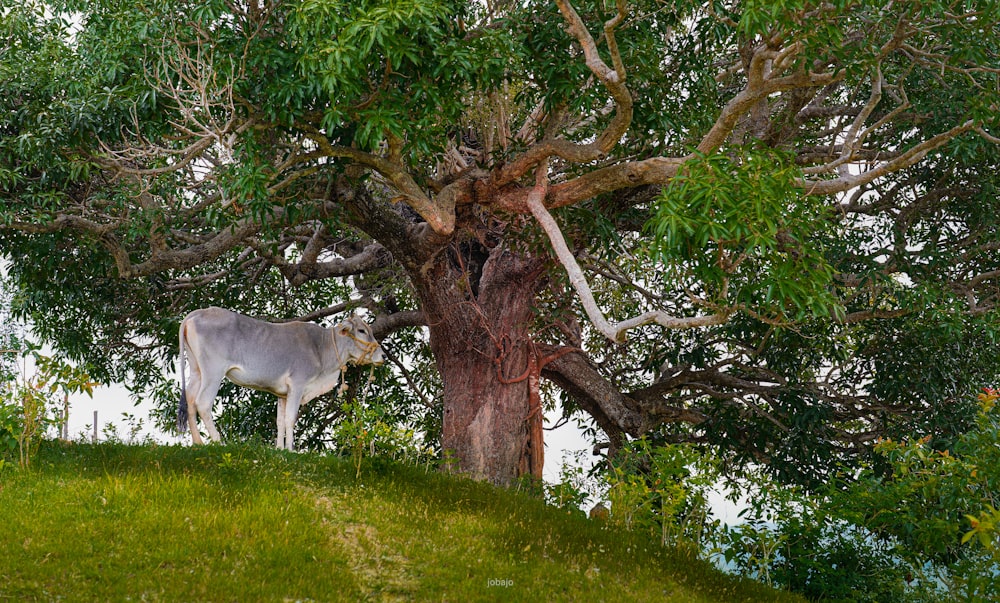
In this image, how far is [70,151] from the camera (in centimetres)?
1070

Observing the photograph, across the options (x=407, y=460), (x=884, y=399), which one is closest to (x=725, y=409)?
(x=884, y=399)

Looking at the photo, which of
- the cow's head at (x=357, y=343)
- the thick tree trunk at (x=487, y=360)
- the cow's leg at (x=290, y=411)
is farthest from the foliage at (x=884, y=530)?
the cow's leg at (x=290, y=411)

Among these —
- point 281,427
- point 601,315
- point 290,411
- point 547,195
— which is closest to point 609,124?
point 547,195

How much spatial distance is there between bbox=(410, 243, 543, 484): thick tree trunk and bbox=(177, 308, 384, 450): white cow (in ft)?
4.60

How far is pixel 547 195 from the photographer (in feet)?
36.4

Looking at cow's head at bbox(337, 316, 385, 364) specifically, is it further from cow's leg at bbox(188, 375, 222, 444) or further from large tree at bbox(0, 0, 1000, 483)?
cow's leg at bbox(188, 375, 222, 444)

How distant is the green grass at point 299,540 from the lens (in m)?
7.25

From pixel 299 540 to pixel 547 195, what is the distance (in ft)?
16.7

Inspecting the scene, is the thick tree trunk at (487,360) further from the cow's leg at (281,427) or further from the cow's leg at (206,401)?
the cow's leg at (206,401)

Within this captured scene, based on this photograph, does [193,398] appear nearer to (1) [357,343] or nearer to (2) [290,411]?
(2) [290,411]

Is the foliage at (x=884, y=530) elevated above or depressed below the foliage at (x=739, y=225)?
below

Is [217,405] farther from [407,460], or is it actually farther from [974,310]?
[974,310]

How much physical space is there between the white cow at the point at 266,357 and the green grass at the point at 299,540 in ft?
3.31

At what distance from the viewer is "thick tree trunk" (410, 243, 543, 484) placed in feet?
42.0
